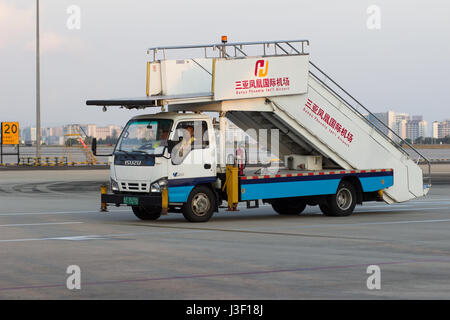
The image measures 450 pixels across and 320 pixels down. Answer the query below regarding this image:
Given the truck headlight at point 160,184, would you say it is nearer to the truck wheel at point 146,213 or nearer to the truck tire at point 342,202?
the truck wheel at point 146,213

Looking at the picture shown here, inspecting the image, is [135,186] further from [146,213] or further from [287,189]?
[287,189]

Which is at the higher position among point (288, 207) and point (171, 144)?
point (171, 144)

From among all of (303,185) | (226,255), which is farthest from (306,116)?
(226,255)

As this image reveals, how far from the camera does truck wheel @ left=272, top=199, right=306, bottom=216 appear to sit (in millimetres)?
22141

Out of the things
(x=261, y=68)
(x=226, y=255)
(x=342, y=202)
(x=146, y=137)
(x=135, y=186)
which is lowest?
(x=226, y=255)

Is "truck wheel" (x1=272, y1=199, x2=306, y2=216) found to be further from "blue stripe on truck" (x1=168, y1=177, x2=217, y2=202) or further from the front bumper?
the front bumper

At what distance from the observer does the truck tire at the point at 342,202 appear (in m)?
21.4

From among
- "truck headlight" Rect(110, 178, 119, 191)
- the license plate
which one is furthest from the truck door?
"truck headlight" Rect(110, 178, 119, 191)

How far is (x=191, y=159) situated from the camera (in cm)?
1867

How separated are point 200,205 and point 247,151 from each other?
5.94ft

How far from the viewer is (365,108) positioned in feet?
73.3

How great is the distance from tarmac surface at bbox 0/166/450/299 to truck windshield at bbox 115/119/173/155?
5.62 feet
